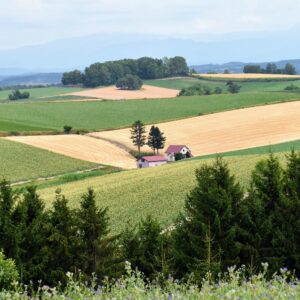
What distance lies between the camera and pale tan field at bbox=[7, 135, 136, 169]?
75.6m

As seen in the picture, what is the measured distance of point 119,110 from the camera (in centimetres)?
12012

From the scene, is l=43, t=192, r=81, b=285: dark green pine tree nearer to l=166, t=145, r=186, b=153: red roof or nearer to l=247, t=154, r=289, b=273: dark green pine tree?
l=247, t=154, r=289, b=273: dark green pine tree

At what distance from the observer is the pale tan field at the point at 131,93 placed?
147375 mm

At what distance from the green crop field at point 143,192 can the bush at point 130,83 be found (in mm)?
113581

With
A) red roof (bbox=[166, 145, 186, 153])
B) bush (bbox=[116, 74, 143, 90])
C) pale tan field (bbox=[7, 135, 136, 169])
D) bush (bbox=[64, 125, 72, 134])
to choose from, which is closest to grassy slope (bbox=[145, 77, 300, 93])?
bush (bbox=[116, 74, 143, 90])

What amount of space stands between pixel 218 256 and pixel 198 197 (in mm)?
2411

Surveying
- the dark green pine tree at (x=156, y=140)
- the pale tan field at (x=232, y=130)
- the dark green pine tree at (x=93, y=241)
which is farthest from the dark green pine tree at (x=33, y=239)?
the dark green pine tree at (x=156, y=140)

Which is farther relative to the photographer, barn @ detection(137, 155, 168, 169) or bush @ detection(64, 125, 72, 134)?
bush @ detection(64, 125, 72, 134)

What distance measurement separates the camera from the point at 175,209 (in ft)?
112

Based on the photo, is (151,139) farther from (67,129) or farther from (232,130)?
(67,129)

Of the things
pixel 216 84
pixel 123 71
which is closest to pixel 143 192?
pixel 216 84

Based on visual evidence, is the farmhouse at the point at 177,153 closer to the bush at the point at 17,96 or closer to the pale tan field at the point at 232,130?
the pale tan field at the point at 232,130

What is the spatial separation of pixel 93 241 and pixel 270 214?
672cm

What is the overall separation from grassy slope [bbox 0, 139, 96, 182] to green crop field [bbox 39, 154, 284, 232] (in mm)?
11306
